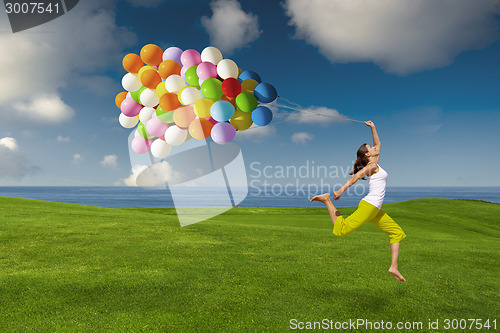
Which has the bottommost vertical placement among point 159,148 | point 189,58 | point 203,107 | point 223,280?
point 223,280

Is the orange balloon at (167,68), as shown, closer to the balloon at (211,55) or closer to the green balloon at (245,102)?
the balloon at (211,55)

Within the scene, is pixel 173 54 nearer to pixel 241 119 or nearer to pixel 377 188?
pixel 241 119

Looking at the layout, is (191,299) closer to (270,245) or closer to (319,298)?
(319,298)

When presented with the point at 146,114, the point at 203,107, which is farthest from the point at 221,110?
the point at 146,114

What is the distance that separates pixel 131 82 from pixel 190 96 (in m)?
1.71

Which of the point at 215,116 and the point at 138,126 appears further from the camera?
the point at 138,126

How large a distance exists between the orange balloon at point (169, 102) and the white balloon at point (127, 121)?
5.08 feet

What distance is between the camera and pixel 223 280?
6676 mm

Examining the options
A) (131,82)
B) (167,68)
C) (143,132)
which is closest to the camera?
(167,68)

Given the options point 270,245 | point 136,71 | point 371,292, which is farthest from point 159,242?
point 371,292

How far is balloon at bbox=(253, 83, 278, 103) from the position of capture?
6.36 metres

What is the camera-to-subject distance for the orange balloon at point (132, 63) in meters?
6.86

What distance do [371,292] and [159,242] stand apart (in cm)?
667

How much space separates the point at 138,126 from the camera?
23.9ft
